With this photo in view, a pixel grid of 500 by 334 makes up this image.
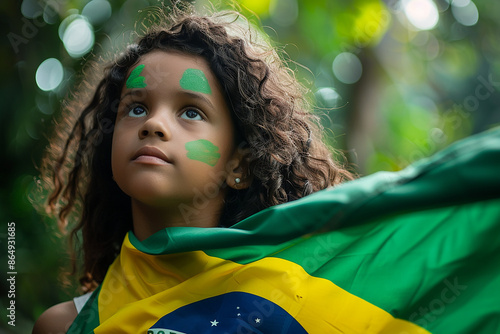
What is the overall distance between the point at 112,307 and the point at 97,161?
62 centimetres

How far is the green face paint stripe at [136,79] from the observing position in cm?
158

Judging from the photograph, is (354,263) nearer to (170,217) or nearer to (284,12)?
(170,217)

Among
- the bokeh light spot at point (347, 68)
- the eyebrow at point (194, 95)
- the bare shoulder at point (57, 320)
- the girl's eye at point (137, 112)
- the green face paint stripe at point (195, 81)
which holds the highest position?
the green face paint stripe at point (195, 81)

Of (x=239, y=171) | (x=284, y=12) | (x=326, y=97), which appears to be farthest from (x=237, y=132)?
(x=284, y=12)

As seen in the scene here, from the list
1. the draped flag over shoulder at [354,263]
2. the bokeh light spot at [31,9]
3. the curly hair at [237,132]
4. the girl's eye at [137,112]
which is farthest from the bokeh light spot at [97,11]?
the draped flag over shoulder at [354,263]

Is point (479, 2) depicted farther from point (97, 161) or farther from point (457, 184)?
point (457, 184)

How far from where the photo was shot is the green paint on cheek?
1479 mm

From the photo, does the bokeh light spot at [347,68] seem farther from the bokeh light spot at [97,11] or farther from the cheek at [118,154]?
the cheek at [118,154]

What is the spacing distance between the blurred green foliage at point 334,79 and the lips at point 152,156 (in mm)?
827

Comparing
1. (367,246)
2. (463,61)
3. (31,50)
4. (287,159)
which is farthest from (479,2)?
(367,246)

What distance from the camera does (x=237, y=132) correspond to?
167 centimetres

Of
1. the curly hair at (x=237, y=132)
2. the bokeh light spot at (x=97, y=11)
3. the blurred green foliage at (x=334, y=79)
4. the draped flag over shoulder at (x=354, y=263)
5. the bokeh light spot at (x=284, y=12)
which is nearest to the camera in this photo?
the draped flag over shoulder at (x=354, y=263)

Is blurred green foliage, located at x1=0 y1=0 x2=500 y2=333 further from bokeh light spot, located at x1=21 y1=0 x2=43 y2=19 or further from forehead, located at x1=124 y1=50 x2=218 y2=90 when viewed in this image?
forehead, located at x1=124 y1=50 x2=218 y2=90

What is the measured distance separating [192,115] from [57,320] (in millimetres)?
847
